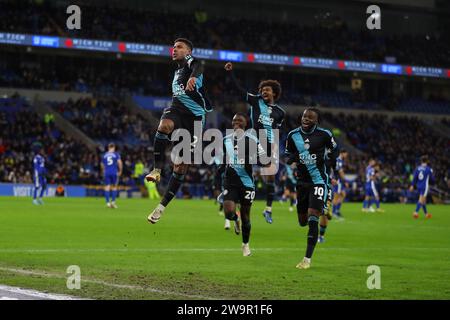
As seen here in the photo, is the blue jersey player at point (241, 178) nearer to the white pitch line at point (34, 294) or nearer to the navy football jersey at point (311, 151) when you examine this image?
the navy football jersey at point (311, 151)

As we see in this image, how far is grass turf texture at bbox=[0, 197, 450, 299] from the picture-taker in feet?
38.0

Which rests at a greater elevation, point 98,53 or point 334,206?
point 98,53

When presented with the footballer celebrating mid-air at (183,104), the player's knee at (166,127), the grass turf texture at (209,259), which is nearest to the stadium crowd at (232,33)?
the grass turf texture at (209,259)

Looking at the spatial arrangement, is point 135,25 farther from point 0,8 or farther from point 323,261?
point 323,261

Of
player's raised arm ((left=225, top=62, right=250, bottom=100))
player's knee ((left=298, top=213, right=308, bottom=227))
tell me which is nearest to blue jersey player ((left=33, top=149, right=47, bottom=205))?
Result: player's raised arm ((left=225, top=62, right=250, bottom=100))

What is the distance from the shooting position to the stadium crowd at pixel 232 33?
56.4m

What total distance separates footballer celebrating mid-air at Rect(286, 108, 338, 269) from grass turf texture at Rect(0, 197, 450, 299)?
3.78 feet

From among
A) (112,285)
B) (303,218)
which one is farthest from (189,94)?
(112,285)

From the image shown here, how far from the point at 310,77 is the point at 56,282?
6090 centimetres

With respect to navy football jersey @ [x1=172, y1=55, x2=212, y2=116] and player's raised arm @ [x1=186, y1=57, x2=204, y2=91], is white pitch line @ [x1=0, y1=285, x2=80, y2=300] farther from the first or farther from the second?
navy football jersey @ [x1=172, y1=55, x2=212, y2=116]

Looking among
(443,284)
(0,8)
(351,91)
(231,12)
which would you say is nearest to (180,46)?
(443,284)

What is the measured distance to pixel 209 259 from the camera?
15.9m

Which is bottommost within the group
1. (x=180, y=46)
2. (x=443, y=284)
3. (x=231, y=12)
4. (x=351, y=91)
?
(x=443, y=284)
